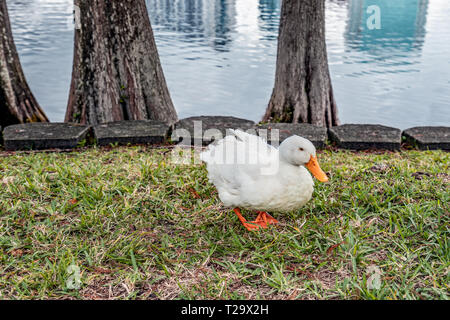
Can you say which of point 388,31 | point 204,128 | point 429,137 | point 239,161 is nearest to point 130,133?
point 204,128

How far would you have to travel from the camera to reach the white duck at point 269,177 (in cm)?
256

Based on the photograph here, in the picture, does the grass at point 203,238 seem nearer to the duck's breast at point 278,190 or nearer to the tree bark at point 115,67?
the duck's breast at point 278,190

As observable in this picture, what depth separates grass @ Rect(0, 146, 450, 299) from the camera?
227cm

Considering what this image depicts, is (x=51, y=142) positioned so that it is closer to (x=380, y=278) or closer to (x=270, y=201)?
(x=270, y=201)

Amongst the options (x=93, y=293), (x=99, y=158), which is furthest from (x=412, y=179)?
(x=99, y=158)

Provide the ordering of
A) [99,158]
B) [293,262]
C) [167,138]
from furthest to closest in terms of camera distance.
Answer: [167,138], [99,158], [293,262]

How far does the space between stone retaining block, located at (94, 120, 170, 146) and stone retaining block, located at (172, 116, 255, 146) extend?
0.16 metres

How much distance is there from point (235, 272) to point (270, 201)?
47 cm

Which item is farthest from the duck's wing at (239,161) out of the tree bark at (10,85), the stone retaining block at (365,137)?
the tree bark at (10,85)

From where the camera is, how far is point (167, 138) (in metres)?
4.70

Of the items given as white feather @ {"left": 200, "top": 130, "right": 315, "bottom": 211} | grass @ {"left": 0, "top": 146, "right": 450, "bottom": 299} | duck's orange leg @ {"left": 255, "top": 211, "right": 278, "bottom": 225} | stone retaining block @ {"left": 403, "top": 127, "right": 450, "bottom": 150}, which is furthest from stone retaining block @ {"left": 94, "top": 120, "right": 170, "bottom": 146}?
stone retaining block @ {"left": 403, "top": 127, "right": 450, "bottom": 150}

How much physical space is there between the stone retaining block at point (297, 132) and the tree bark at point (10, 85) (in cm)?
274

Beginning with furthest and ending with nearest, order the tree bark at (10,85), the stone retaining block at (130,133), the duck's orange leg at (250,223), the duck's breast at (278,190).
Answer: the tree bark at (10,85) < the stone retaining block at (130,133) < the duck's orange leg at (250,223) < the duck's breast at (278,190)

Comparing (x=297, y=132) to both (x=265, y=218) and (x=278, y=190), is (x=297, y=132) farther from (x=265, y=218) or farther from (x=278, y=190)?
(x=278, y=190)
